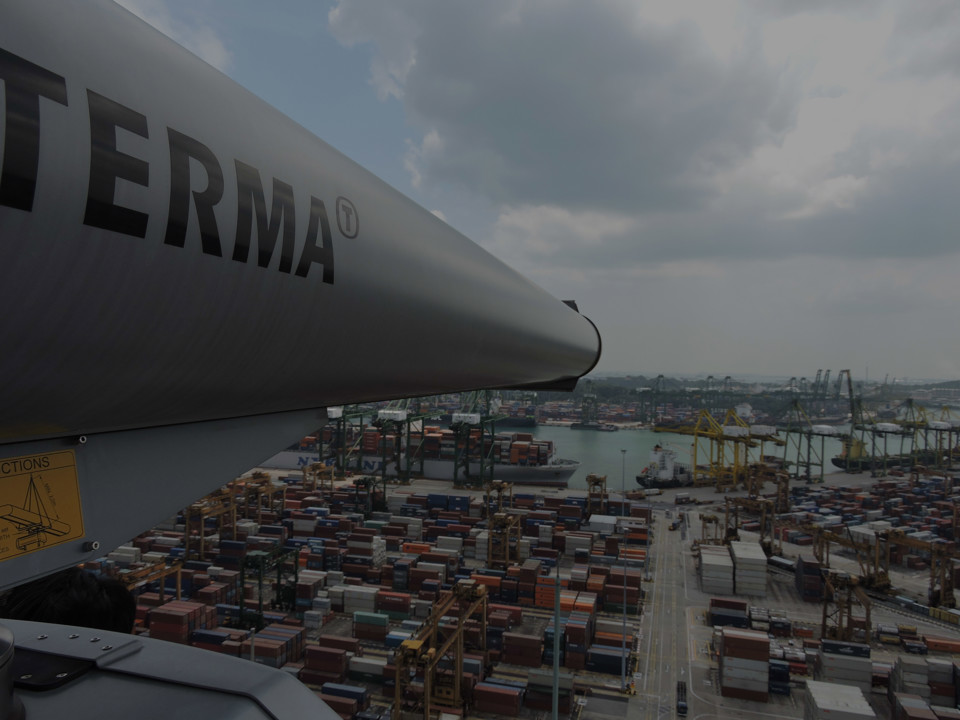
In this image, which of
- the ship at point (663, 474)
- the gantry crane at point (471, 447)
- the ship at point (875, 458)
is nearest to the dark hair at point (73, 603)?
the gantry crane at point (471, 447)

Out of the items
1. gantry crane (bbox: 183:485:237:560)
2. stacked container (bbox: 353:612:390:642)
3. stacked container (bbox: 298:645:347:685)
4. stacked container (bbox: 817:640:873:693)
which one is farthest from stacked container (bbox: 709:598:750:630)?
gantry crane (bbox: 183:485:237:560)

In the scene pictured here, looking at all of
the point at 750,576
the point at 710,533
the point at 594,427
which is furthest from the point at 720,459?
the point at 594,427

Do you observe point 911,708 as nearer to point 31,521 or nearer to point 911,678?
point 911,678

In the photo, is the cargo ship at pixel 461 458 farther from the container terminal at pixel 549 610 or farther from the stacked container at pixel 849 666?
the stacked container at pixel 849 666

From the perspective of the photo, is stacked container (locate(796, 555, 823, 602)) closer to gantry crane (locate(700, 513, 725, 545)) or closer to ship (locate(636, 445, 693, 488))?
gantry crane (locate(700, 513, 725, 545))

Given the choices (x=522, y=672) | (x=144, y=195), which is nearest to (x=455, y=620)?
(x=522, y=672)
